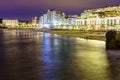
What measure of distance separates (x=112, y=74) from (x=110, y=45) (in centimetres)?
1652

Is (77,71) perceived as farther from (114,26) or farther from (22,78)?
(114,26)

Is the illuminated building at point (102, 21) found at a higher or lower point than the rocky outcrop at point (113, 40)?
higher

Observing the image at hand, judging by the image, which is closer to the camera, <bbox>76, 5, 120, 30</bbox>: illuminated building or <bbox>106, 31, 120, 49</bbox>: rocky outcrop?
<bbox>106, 31, 120, 49</bbox>: rocky outcrop

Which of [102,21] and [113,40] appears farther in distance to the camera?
[102,21]

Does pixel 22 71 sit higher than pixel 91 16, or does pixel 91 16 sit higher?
pixel 91 16

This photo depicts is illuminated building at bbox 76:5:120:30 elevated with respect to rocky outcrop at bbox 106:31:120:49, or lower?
elevated

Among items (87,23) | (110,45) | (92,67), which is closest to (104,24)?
(87,23)

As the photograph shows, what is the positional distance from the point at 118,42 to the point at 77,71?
16.0 m

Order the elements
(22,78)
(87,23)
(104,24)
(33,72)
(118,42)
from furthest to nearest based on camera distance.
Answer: (87,23) < (104,24) < (118,42) < (33,72) < (22,78)

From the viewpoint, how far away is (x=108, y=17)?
512ft

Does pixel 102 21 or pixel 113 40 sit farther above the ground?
pixel 102 21

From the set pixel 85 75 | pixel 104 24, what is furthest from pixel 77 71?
pixel 104 24

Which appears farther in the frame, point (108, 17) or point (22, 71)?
point (108, 17)

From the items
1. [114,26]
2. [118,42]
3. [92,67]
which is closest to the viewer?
[92,67]
